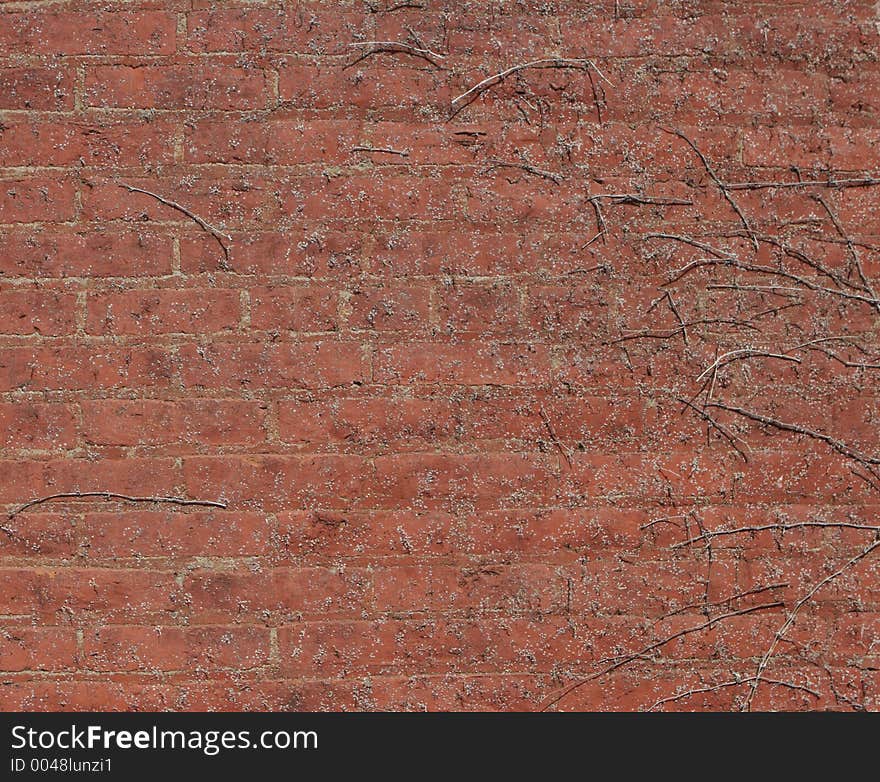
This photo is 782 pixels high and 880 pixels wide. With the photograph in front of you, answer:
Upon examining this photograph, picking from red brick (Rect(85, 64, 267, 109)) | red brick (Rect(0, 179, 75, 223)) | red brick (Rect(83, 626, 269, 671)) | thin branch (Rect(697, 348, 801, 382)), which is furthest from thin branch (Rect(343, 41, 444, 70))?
red brick (Rect(83, 626, 269, 671))

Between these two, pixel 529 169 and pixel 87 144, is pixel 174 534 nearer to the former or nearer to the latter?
pixel 87 144

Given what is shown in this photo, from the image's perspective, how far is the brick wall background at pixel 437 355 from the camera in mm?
1821

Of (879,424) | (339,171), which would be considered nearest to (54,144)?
(339,171)

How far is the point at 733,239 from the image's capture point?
1.84 m

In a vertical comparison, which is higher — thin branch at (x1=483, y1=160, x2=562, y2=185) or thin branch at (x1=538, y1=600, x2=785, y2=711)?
thin branch at (x1=483, y1=160, x2=562, y2=185)

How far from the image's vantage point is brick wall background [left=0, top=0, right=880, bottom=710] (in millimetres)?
1821

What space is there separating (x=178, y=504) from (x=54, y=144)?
88 cm

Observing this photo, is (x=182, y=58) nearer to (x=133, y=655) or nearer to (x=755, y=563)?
(x=133, y=655)

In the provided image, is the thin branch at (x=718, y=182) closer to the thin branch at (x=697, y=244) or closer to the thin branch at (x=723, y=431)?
the thin branch at (x=697, y=244)

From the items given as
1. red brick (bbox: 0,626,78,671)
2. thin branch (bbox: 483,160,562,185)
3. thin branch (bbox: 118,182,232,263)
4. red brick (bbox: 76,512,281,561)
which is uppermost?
thin branch (bbox: 483,160,562,185)

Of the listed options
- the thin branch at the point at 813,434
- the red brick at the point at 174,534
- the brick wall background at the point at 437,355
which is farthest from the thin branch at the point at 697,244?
the red brick at the point at 174,534

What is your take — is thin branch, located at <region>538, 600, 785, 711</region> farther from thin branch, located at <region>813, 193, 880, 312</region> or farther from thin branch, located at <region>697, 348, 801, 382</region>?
thin branch, located at <region>813, 193, 880, 312</region>

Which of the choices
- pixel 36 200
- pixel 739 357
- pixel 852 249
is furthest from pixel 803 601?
pixel 36 200

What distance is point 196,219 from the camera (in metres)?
1.83
